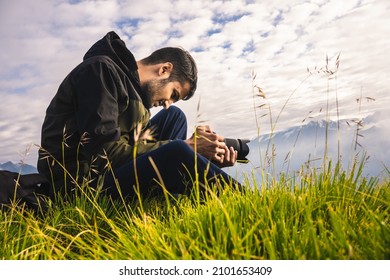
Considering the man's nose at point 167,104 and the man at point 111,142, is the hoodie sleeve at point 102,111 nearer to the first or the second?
the man at point 111,142

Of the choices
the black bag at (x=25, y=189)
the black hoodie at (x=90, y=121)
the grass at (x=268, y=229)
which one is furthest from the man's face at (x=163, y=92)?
the grass at (x=268, y=229)

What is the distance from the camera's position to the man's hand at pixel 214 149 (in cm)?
285

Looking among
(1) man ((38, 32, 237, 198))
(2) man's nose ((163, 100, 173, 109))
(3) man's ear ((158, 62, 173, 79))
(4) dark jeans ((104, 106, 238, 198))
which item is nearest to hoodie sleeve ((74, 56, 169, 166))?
(1) man ((38, 32, 237, 198))

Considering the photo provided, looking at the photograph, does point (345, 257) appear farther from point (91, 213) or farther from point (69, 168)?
point (69, 168)

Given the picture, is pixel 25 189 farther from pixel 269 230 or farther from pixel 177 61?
pixel 269 230

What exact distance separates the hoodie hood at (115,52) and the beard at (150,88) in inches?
12.0

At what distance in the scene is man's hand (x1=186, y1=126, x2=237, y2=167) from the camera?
2851mm

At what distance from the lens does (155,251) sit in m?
1.67

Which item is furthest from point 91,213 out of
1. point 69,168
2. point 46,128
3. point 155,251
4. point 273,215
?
point 273,215

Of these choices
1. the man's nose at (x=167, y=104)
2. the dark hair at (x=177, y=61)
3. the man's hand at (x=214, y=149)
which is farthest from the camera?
the man's nose at (x=167, y=104)

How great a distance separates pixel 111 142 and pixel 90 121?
0.20 m

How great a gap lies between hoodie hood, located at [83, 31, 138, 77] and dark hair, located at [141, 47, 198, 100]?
427 millimetres
